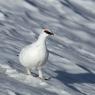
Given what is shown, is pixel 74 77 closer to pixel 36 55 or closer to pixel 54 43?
pixel 36 55

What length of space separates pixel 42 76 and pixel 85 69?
158cm

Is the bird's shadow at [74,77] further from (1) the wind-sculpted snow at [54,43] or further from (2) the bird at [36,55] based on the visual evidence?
(2) the bird at [36,55]

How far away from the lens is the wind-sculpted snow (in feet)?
25.4

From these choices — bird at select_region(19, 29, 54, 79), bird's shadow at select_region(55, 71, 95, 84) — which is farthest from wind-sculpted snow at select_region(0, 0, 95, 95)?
bird at select_region(19, 29, 54, 79)

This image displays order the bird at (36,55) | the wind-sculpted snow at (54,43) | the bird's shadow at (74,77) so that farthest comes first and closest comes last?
1. the bird's shadow at (74,77)
2. the bird at (36,55)
3. the wind-sculpted snow at (54,43)

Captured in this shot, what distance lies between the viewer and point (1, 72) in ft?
25.8

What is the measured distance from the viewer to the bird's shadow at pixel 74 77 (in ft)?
27.9

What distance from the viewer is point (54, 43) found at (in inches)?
438

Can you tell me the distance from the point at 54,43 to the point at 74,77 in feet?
7.54

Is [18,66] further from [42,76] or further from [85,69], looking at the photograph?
[85,69]

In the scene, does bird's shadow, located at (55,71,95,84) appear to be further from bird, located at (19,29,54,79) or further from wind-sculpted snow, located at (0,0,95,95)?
bird, located at (19,29,54,79)

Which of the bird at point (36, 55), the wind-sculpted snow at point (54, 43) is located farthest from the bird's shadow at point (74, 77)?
the bird at point (36, 55)

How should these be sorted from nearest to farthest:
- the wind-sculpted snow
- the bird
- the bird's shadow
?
the wind-sculpted snow, the bird, the bird's shadow

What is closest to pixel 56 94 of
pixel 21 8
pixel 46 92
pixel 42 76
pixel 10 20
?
pixel 46 92
